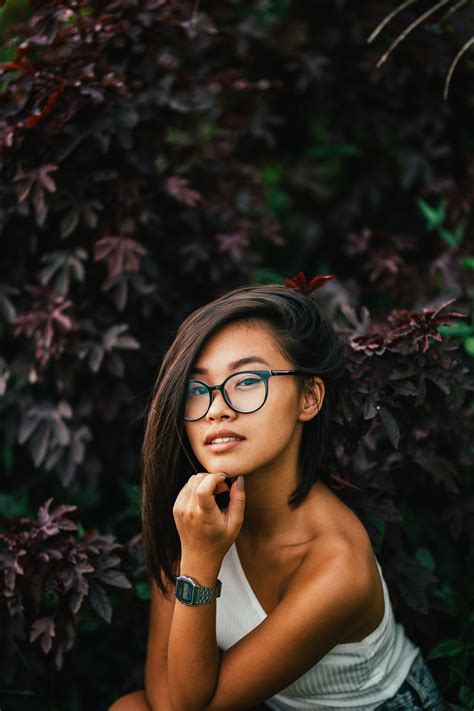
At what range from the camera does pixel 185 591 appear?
5.24 ft

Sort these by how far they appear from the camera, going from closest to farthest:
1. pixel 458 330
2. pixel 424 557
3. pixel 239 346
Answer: pixel 239 346, pixel 424 557, pixel 458 330

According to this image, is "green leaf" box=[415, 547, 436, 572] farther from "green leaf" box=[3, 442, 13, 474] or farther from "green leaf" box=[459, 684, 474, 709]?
"green leaf" box=[3, 442, 13, 474]

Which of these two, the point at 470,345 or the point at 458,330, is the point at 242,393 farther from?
the point at 458,330

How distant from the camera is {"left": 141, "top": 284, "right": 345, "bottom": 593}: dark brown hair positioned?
5.68 ft

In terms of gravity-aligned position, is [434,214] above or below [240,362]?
below

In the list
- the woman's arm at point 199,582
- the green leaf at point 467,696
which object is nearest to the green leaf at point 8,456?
the woman's arm at point 199,582

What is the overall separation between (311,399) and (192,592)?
0.55 metres

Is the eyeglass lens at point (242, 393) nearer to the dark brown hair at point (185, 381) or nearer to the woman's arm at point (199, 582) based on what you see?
the dark brown hair at point (185, 381)

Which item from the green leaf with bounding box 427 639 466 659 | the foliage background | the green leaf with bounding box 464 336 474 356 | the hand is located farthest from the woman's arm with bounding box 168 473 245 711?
the green leaf with bounding box 464 336 474 356

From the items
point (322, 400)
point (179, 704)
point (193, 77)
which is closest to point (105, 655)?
point (179, 704)

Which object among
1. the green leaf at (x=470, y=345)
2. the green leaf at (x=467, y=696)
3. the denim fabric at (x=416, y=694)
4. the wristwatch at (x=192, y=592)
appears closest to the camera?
the wristwatch at (x=192, y=592)

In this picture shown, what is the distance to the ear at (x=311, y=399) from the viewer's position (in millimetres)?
1789

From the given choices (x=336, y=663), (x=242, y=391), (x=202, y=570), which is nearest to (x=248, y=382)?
(x=242, y=391)

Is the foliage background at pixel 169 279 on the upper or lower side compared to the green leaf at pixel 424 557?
upper
